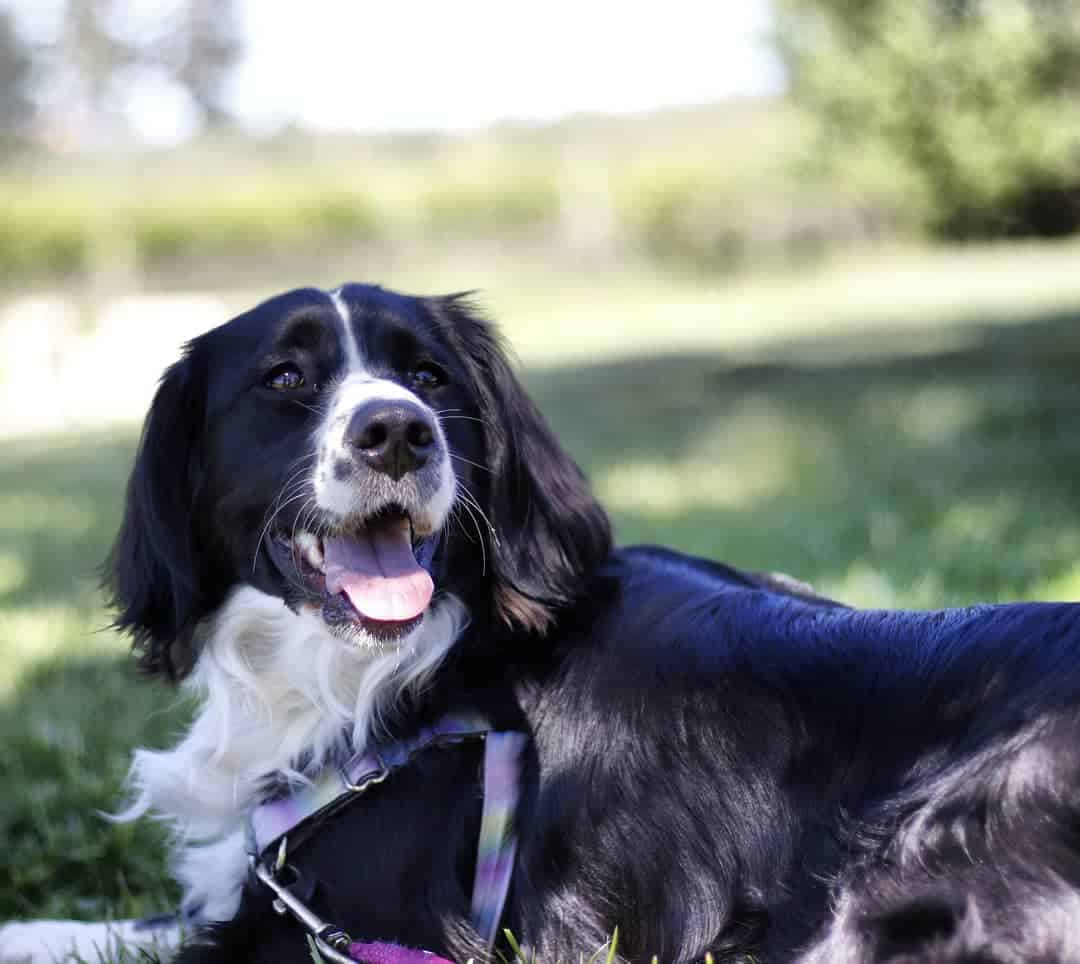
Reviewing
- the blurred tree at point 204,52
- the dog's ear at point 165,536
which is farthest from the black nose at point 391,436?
the blurred tree at point 204,52

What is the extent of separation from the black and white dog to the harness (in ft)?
0.10

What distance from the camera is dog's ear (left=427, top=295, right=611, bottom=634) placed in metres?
2.57

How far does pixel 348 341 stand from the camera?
2627mm

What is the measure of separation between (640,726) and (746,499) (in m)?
4.69

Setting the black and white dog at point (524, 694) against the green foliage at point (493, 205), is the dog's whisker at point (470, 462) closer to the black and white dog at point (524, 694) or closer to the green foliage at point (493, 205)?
the black and white dog at point (524, 694)

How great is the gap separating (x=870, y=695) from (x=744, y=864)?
1.22ft

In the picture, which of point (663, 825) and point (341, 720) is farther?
point (341, 720)

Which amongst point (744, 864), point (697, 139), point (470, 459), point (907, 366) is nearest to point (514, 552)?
point (470, 459)

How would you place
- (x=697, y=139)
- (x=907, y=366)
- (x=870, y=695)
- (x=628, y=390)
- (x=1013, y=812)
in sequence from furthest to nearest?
(x=697, y=139)
(x=628, y=390)
(x=907, y=366)
(x=870, y=695)
(x=1013, y=812)

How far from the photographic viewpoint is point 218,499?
8.63ft

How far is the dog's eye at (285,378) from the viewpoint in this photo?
2.62 m

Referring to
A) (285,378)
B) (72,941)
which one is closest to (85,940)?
(72,941)

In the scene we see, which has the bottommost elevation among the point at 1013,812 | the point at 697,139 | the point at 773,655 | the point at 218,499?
the point at 1013,812

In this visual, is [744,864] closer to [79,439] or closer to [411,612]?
[411,612]
